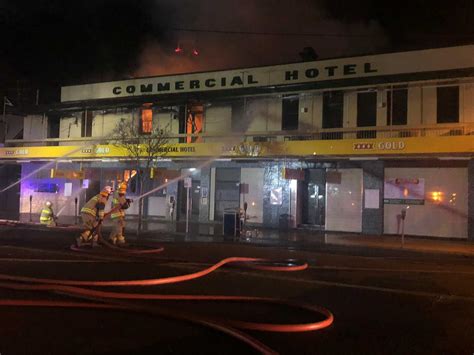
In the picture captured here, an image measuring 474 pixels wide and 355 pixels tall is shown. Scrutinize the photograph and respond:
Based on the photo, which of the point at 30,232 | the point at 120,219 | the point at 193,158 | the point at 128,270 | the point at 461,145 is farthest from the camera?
the point at 193,158

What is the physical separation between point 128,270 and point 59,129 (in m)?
21.3

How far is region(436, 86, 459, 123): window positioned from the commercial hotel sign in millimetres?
1071

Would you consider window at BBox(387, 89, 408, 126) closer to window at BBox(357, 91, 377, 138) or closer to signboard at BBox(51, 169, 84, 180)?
window at BBox(357, 91, 377, 138)

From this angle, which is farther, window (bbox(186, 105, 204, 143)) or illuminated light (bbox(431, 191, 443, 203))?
window (bbox(186, 105, 204, 143))

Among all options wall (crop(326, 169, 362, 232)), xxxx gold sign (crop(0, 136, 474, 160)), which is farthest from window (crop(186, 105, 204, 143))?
wall (crop(326, 169, 362, 232))

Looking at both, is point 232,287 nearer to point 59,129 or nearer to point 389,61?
point 389,61

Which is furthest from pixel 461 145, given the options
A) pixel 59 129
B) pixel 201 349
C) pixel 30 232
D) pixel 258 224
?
pixel 59 129

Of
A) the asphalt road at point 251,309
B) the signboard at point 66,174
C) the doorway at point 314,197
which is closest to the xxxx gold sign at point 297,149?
the signboard at point 66,174

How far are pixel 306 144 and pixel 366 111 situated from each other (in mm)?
3692

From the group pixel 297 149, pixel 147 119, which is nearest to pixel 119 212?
pixel 297 149

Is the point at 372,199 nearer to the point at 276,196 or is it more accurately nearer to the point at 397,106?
the point at 397,106

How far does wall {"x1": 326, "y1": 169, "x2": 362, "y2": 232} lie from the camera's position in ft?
67.1

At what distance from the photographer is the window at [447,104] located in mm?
19156

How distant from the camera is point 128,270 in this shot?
974cm
